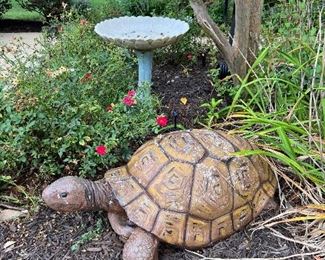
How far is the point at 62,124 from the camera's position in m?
3.14

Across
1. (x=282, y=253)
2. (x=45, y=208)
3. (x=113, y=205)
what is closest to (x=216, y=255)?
(x=282, y=253)

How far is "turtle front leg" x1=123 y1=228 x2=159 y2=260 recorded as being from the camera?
259 centimetres

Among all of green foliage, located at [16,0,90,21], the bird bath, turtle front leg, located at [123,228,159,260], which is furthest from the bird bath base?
green foliage, located at [16,0,90,21]

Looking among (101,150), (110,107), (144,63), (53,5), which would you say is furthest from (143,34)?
(53,5)

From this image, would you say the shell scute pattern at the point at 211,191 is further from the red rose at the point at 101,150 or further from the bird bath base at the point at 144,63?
the bird bath base at the point at 144,63

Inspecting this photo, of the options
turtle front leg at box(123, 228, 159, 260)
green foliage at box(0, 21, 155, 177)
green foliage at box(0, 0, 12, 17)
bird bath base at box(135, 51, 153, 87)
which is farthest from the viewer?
green foliage at box(0, 0, 12, 17)

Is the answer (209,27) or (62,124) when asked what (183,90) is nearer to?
(209,27)

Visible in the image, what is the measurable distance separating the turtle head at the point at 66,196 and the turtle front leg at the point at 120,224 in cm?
17

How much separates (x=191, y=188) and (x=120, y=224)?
17.0 inches

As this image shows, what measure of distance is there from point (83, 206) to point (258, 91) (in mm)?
1385

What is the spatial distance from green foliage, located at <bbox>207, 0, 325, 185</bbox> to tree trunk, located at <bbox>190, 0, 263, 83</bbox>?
0.51 feet

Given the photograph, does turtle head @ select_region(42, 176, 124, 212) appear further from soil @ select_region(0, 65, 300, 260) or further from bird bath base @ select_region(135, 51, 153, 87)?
bird bath base @ select_region(135, 51, 153, 87)

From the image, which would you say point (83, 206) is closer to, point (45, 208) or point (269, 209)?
point (45, 208)

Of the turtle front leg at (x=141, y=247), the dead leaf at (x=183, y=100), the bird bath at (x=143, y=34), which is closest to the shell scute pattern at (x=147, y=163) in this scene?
the turtle front leg at (x=141, y=247)
